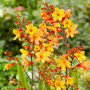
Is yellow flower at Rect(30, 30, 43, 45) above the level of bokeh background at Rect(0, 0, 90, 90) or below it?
below

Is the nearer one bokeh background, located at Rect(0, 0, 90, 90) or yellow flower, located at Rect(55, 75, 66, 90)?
yellow flower, located at Rect(55, 75, 66, 90)

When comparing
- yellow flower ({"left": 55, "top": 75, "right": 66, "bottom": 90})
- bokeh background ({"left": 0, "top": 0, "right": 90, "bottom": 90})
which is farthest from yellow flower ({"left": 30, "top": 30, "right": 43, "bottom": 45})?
bokeh background ({"left": 0, "top": 0, "right": 90, "bottom": 90})

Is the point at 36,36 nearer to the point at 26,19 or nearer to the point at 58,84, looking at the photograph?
the point at 58,84

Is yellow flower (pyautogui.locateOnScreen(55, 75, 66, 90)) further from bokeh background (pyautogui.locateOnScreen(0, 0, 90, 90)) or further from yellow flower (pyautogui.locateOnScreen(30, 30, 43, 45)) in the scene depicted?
bokeh background (pyautogui.locateOnScreen(0, 0, 90, 90))

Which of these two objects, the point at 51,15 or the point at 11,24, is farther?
the point at 11,24

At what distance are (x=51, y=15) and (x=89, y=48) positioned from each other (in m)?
2.16

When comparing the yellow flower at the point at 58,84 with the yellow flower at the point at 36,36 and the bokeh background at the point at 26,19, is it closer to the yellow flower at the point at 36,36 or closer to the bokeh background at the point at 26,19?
the yellow flower at the point at 36,36

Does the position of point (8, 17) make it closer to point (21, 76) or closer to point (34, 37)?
point (21, 76)

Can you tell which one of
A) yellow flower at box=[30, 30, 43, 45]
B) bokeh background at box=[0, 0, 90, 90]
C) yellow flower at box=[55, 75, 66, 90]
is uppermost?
bokeh background at box=[0, 0, 90, 90]

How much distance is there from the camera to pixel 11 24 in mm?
3264

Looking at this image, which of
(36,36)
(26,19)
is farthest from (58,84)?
(26,19)

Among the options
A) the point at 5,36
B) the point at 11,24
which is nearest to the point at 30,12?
the point at 11,24

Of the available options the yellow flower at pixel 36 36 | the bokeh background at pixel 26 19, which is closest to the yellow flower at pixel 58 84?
the yellow flower at pixel 36 36

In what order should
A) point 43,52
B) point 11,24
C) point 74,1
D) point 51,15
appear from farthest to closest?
point 74,1 < point 11,24 < point 51,15 < point 43,52
